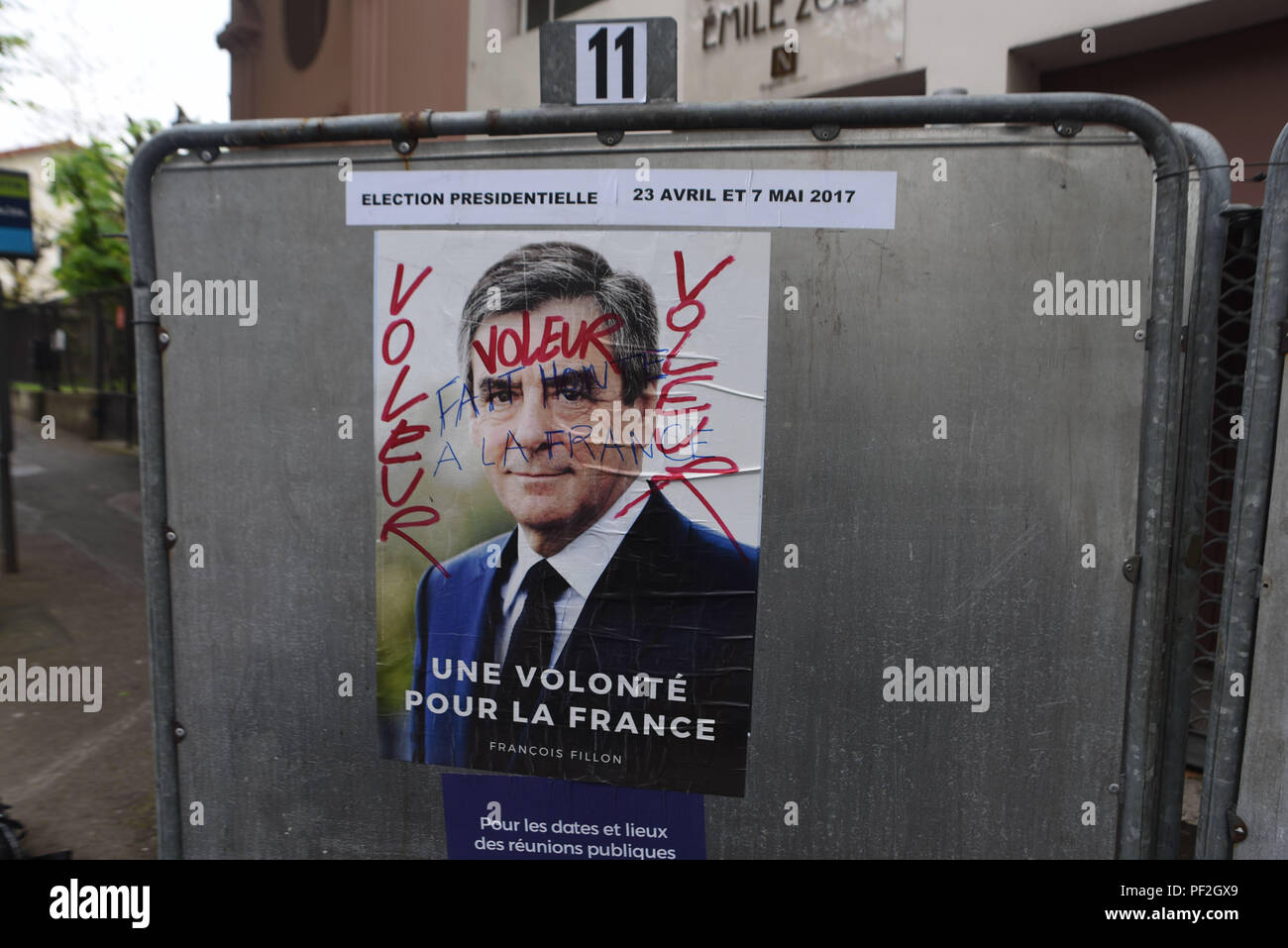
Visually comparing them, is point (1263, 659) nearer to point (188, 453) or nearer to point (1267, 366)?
point (1267, 366)

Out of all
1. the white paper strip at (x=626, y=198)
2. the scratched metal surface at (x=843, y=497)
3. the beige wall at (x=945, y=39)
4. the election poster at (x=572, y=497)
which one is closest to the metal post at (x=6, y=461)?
the scratched metal surface at (x=843, y=497)

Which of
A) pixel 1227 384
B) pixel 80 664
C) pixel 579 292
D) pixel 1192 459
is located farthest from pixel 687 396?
pixel 80 664

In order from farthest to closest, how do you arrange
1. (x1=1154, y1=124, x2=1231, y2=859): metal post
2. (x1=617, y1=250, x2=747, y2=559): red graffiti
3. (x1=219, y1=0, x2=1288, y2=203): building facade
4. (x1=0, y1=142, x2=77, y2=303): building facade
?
(x1=0, y1=142, x2=77, y2=303): building facade → (x1=219, y1=0, x2=1288, y2=203): building facade → (x1=617, y1=250, x2=747, y2=559): red graffiti → (x1=1154, y1=124, x2=1231, y2=859): metal post

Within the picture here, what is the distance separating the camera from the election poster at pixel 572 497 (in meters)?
2.46

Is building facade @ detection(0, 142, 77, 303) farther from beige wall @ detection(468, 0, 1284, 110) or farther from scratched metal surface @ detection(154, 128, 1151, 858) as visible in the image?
scratched metal surface @ detection(154, 128, 1151, 858)

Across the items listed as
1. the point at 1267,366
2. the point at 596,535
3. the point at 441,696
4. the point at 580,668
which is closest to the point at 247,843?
the point at 441,696

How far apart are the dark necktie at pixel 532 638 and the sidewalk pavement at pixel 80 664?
225cm

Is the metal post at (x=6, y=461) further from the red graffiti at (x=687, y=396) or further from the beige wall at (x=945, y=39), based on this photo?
the red graffiti at (x=687, y=396)

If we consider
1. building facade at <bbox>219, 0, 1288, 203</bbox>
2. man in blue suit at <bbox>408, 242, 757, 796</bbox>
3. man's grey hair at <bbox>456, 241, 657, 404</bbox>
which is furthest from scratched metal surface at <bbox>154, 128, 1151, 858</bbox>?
building facade at <bbox>219, 0, 1288, 203</bbox>

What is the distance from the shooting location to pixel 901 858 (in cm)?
253

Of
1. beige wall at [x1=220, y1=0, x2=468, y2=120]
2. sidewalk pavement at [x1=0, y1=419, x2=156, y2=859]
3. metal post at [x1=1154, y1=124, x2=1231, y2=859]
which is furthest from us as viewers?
beige wall at [x1=220, y1=0, x2=468, y2=120]

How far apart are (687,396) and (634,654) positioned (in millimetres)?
766

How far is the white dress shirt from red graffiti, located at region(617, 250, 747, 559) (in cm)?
6

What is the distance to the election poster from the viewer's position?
2463 millimetres
